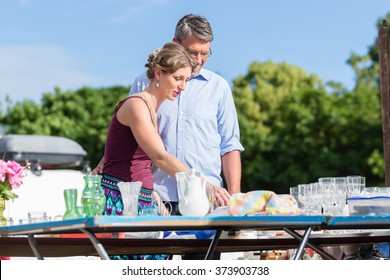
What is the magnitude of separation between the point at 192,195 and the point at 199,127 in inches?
43.8

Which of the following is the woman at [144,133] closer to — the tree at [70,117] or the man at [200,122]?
the man at [200,122]

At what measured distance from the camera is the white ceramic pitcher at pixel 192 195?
3.35 meters

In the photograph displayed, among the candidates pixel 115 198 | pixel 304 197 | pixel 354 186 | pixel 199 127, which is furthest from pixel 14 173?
pixel 354 186

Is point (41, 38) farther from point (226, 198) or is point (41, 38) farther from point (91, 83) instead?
point (226, 198)

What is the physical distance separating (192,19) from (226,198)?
3.65ft

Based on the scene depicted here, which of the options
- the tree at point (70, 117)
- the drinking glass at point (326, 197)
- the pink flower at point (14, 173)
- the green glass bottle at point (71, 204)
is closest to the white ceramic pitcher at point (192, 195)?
the green glass bottle at point (71, 204)

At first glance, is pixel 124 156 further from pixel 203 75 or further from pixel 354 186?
pixel 354 186

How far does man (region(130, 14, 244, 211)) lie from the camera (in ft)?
14.0

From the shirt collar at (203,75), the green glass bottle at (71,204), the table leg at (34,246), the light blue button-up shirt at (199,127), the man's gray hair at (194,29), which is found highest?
the man's gray hair at (194,29)

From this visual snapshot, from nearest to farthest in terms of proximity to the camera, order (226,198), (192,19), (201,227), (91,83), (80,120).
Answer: (201,227) < (226,198) < (192,19) < (80,120) < (91,83)

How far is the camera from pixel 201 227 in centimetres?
318

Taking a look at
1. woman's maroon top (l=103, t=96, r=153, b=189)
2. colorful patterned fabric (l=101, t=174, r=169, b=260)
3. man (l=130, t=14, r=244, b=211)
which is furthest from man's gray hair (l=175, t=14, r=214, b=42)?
colorful patterned fabric (l=101, t=174, r=169, b=260)

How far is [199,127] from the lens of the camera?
175 inches
